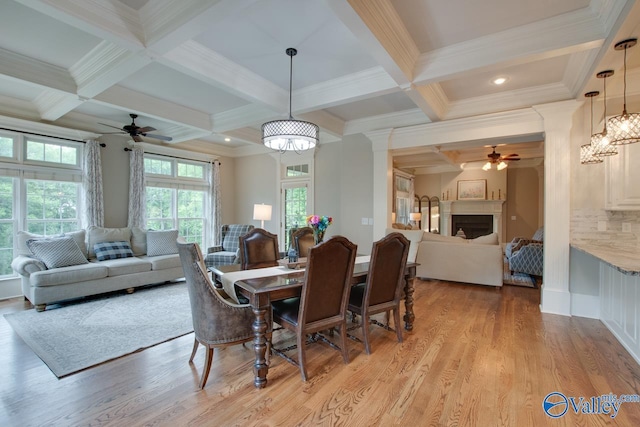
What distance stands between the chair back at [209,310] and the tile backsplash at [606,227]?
4.01 metres

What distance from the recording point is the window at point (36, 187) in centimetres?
432

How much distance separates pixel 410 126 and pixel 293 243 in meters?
2.75

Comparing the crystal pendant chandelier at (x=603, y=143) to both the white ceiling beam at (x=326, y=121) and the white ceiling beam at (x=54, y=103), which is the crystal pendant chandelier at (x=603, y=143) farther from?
the white ceiling beam at (x=54, y=103)

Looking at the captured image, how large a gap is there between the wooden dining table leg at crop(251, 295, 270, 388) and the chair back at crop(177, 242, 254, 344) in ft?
0.38

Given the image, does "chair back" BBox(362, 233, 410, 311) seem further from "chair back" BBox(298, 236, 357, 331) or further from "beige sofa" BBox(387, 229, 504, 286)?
"beige sofa" BBox(387, 229, 504, 286)

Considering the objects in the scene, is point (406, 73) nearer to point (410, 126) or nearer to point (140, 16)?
point (410, 126)

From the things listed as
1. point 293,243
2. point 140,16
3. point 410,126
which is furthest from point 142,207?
point 410,126

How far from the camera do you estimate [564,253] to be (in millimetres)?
3672

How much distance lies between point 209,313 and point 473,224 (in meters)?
8.99

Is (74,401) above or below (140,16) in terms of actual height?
below

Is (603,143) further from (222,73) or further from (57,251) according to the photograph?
(57,251)

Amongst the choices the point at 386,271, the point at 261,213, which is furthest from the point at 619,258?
the point at 261,213

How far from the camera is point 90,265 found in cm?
422

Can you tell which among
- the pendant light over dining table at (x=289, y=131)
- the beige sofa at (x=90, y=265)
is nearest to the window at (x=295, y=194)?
the beige sofa at (x=90, y=265)
